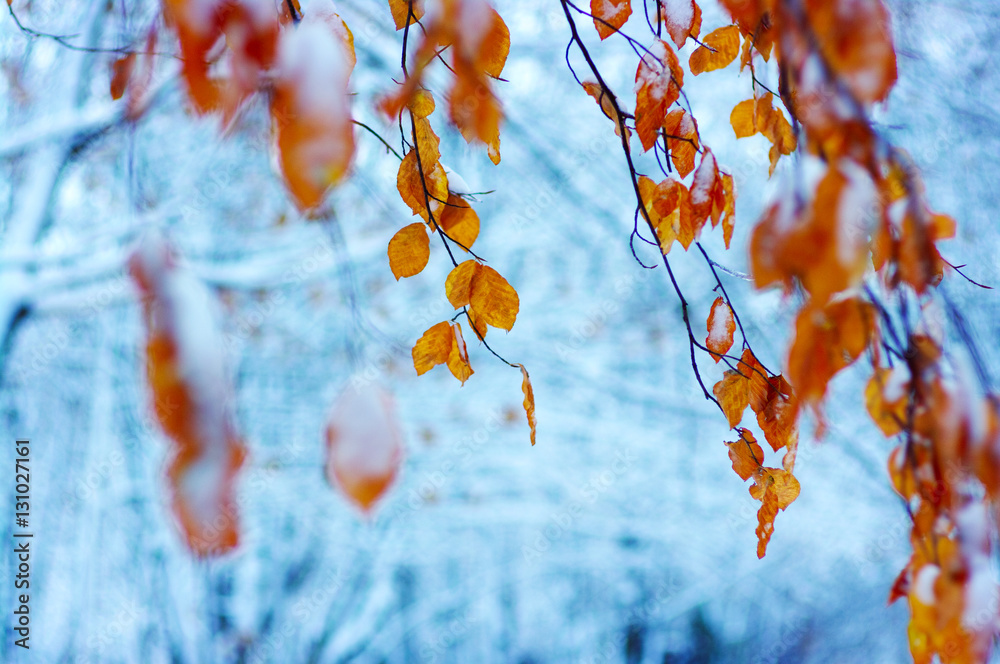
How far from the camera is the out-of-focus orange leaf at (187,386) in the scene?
0.26m

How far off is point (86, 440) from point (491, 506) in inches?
54.0

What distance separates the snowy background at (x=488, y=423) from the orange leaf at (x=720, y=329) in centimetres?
130

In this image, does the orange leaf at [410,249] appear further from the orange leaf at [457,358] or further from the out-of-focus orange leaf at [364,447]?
the out-of-focus orange leaf at [364,447]

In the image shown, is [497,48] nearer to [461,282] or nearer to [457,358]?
[461,282]

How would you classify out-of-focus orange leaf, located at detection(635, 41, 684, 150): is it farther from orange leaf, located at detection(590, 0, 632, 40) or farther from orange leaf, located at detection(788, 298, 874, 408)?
orange leaf, located at detection(788, 298, 874, 408)

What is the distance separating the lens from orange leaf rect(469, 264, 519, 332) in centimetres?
68

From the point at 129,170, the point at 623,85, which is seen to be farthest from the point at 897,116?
the point at 129,170

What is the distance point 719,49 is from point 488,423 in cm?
159

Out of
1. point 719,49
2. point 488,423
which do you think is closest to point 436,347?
point 719,49

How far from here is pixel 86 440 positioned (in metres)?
1.95

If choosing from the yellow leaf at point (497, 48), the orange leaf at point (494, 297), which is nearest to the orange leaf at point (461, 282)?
the orange leaf at point (494, 297)

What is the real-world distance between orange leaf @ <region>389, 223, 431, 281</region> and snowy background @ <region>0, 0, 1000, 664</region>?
4.15 ft

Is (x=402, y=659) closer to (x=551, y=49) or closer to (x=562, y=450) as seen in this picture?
(x=562, y=450)

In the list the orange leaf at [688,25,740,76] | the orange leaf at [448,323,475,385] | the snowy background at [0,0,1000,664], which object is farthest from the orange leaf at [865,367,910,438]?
the snowy background at [0,0,1000,664]
